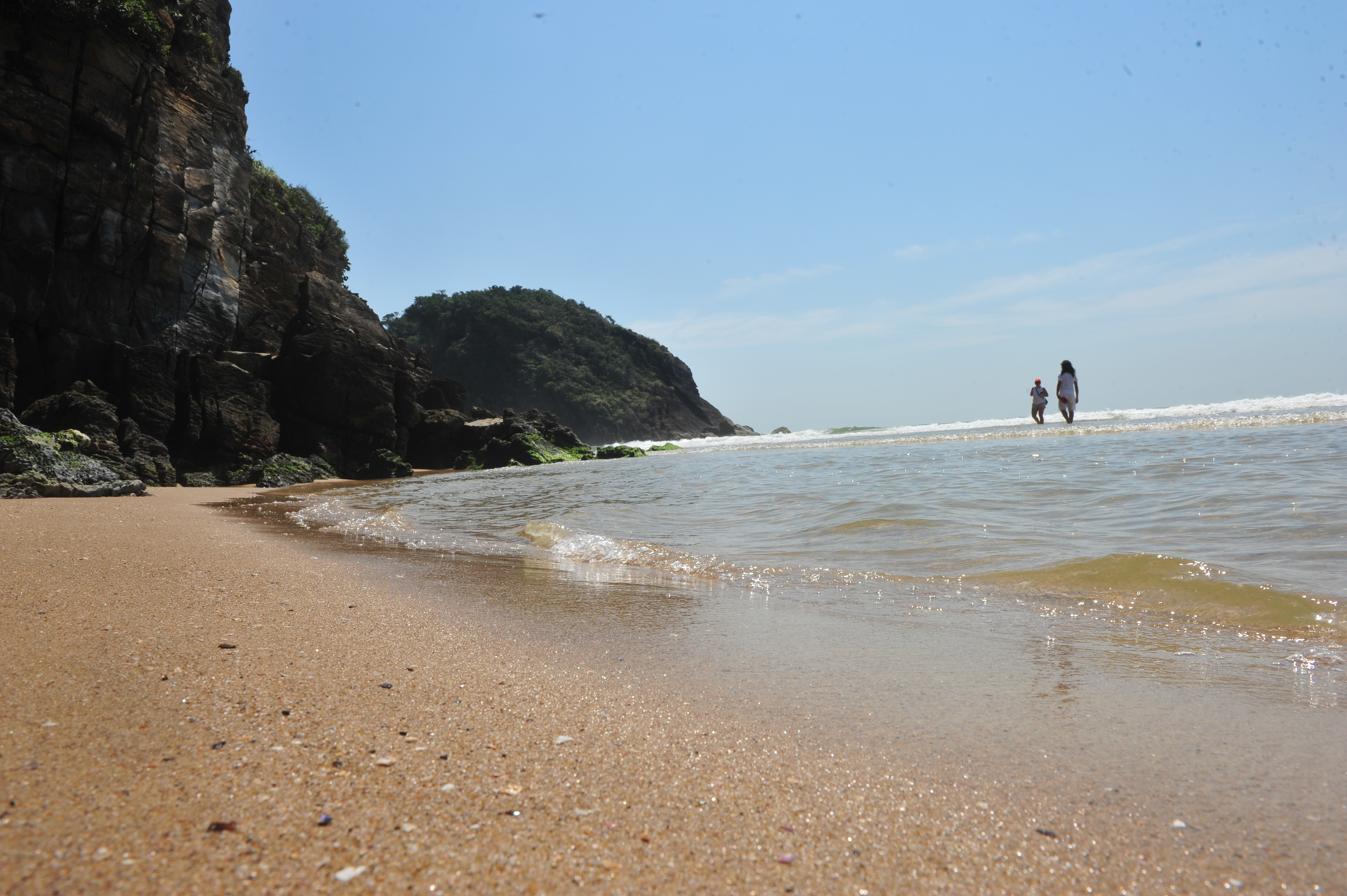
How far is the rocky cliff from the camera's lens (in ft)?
47.2

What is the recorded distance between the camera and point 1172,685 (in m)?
2.32

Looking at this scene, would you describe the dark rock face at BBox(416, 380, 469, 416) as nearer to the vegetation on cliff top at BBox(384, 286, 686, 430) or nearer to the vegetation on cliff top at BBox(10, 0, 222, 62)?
the vegetation on cliff top at BBox(10, 0, 222, 62)

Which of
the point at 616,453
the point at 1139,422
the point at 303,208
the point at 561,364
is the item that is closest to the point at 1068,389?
the point at 1139,422

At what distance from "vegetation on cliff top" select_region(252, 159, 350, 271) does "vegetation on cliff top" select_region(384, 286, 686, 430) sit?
3655 cm

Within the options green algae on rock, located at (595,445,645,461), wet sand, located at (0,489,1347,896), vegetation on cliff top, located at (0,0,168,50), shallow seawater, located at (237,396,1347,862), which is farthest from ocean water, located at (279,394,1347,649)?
green algae on rock, located at (595,445,645,461)

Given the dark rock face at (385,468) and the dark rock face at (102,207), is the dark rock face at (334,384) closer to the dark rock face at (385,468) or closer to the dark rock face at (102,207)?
the dark rock face at (385,468)

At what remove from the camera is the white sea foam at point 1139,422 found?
17328 mm

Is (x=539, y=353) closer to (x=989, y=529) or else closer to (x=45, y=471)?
(x=45, y=471)

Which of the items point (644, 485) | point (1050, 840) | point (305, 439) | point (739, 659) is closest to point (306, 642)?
point (739, 659)

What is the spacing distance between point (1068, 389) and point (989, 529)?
19886 millimetres

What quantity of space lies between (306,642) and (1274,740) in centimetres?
309

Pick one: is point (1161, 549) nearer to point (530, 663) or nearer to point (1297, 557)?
point (1297, 557)

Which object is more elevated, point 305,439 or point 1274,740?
point 305,439

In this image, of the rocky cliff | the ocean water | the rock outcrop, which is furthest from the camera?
the rocky cliff
